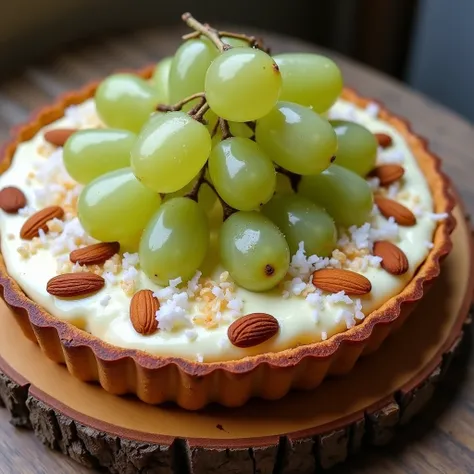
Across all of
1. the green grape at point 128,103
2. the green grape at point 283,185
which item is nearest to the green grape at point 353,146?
the green grape at point 283,185

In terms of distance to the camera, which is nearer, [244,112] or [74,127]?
[244,112]

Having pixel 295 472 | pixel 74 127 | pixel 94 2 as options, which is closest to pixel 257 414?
pixel 295 472

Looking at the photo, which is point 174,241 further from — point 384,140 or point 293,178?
point 384,140

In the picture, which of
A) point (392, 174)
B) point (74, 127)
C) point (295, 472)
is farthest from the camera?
point (74, 127)

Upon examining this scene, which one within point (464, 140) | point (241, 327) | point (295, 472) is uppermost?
point (241, 327)

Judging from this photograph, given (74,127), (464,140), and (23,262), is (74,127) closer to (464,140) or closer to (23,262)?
(23,262)

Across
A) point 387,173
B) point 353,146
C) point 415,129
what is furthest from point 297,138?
point 415,129

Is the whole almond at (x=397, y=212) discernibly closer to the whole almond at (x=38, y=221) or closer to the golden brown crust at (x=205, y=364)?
the golden brown crust at (x=205, y=364)

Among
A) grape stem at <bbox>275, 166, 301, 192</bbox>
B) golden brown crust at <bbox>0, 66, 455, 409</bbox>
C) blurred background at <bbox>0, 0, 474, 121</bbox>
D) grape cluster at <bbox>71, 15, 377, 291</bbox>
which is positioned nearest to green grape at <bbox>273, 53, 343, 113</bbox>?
grape cluster at <bbox>71, 15, 377, 291</bbox>
